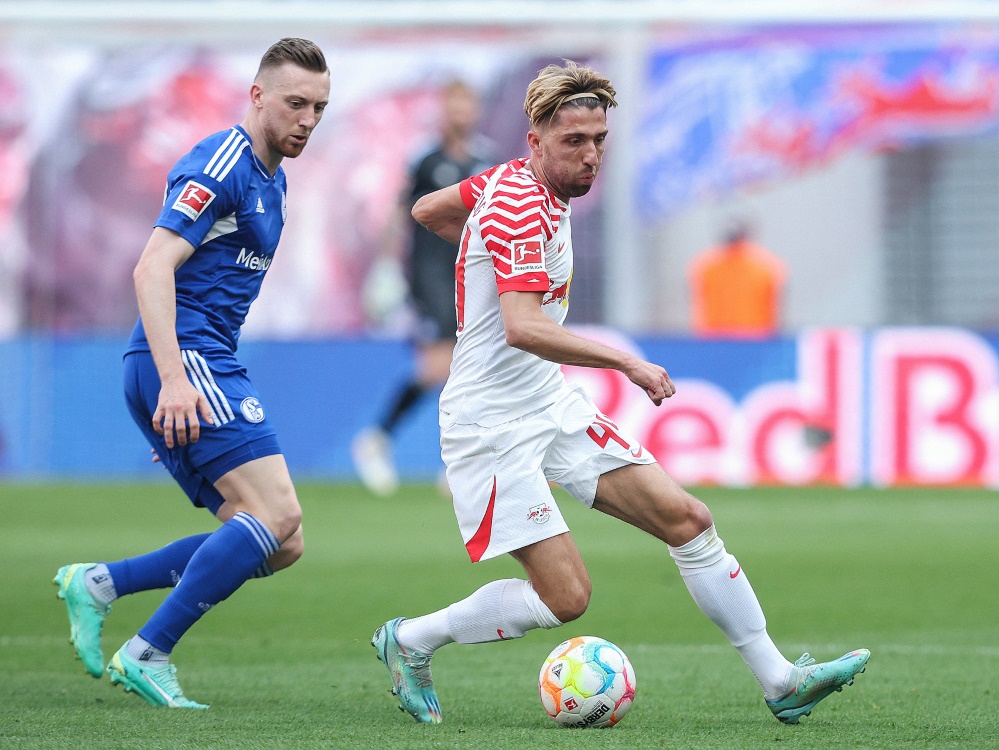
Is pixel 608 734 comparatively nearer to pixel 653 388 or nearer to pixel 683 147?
pixel 653 388

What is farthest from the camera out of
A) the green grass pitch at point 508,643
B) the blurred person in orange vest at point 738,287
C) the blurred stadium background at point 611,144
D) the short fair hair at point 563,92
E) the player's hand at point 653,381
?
the blurred stadium background at point 611,144

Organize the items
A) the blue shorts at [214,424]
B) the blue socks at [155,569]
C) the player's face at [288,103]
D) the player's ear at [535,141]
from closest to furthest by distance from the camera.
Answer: the player's ear at [535,141]
the blue shorts at [214,424]
the player's face at [288,103]
the blue socks at [155,569]

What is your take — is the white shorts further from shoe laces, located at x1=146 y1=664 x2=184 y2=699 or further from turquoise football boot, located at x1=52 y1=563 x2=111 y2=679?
turquoise football boot, located at x1=52 y1=563 x2=111 y2=679

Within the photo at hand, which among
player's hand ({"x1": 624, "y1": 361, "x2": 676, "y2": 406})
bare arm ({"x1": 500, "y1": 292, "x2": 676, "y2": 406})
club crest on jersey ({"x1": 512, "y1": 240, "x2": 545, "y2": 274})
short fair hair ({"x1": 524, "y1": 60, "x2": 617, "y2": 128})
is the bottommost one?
player's hand ({"x1": 624, "y1": 361, "x2": 676, "y2": 406})

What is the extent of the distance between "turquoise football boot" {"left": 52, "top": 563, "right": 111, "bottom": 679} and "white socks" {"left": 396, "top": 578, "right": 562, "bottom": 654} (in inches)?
43.1

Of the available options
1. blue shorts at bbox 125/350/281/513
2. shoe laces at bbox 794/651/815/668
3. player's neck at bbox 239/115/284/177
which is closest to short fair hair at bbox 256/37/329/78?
player's neck at bbox 239/115/284/177

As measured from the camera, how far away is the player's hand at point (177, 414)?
16.1ft

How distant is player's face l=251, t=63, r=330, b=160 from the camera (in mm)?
5293

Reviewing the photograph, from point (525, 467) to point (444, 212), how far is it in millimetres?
875

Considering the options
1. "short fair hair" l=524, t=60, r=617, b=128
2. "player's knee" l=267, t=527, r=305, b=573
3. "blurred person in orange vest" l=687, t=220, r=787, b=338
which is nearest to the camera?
"short fair hair" l=524, t=60, r=617, b=128

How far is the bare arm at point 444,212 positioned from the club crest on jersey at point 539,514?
3.17 ft

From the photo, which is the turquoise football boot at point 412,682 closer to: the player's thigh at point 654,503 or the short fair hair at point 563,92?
the player's thigh at point 654,503

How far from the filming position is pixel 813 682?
15.8 ft

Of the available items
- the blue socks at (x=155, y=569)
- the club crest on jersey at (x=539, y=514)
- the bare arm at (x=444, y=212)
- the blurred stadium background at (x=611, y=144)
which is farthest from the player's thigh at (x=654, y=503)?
the blurred stadium background at (x=611, y=144)
